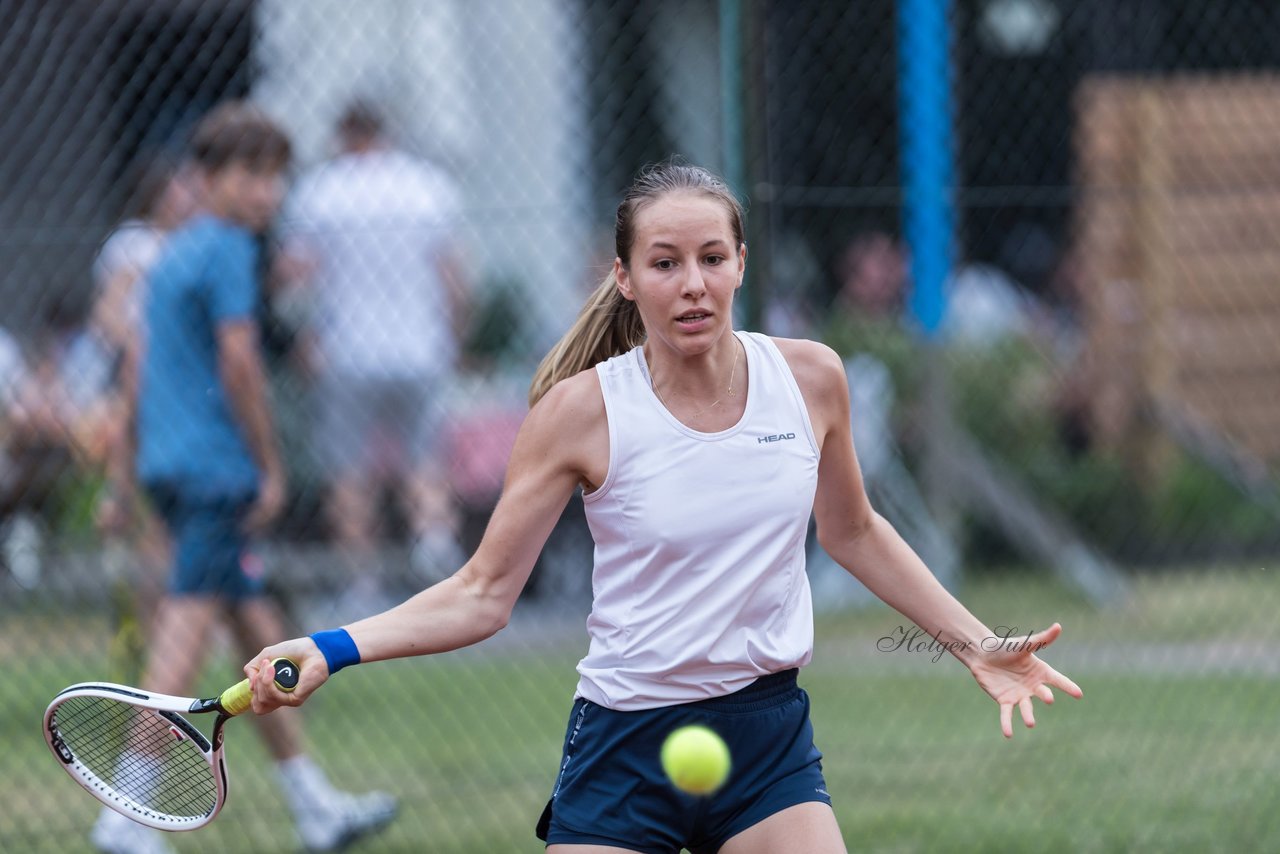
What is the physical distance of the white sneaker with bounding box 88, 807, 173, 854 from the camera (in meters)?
4.52

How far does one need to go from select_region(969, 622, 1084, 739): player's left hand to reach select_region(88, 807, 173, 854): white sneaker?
96.7 inches

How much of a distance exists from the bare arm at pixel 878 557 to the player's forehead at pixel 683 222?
32 cm

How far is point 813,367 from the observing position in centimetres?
314

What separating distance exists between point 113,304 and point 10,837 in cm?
229

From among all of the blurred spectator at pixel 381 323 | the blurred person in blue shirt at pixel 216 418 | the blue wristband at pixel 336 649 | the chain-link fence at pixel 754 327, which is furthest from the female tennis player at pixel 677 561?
the blurred spectator at pixel 381 323

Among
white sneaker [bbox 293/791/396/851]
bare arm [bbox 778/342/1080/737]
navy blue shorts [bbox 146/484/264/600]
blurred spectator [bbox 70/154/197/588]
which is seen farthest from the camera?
blurred spectator [bbox 70/154/197/588]

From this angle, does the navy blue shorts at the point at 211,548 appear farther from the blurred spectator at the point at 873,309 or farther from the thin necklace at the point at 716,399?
the blurred spectator at the point at 873,309

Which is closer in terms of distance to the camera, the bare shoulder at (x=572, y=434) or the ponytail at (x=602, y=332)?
the bare shoulder at (x=572, y=434)

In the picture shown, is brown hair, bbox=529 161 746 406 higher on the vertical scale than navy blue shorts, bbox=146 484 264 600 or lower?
higher

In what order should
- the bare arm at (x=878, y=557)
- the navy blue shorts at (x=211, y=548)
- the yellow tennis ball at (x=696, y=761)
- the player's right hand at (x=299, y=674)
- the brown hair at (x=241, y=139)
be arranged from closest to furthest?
the player's right hand at (x=299, y=674)
the yellow tennis ball at (x=696, y=761)
the bare arm at (x=878, y=557)
the brown hair at (x=241, y=139)
the navy blue shorts at (x=211, y=548)

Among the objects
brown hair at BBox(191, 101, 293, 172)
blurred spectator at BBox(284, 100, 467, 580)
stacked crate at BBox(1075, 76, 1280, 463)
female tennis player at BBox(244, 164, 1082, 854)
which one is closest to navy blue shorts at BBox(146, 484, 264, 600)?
brown hair at BBox(191, 101, 293, 172)

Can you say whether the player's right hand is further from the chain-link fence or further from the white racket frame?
the chain-link fence

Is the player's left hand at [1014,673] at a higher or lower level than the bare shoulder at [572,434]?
lower

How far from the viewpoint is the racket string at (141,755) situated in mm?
3096
